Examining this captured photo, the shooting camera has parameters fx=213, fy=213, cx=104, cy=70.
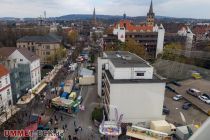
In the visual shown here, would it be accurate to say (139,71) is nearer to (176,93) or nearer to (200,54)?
(176,93)

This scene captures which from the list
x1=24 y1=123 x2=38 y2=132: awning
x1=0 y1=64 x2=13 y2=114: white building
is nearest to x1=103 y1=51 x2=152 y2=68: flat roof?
x1=24 y1=123 x2=38 y2=132: awning

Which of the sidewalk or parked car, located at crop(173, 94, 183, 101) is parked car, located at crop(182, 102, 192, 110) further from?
the sidewalk

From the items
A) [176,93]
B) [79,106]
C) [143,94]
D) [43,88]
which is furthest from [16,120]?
[176,93]

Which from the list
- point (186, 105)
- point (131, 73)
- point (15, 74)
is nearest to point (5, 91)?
point (15, 74)

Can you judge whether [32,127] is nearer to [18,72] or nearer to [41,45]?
[18,72]

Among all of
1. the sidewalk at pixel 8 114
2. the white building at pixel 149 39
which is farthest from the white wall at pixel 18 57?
the white building at pixel 149 39

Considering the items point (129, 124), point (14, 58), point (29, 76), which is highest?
point (14, 58)
